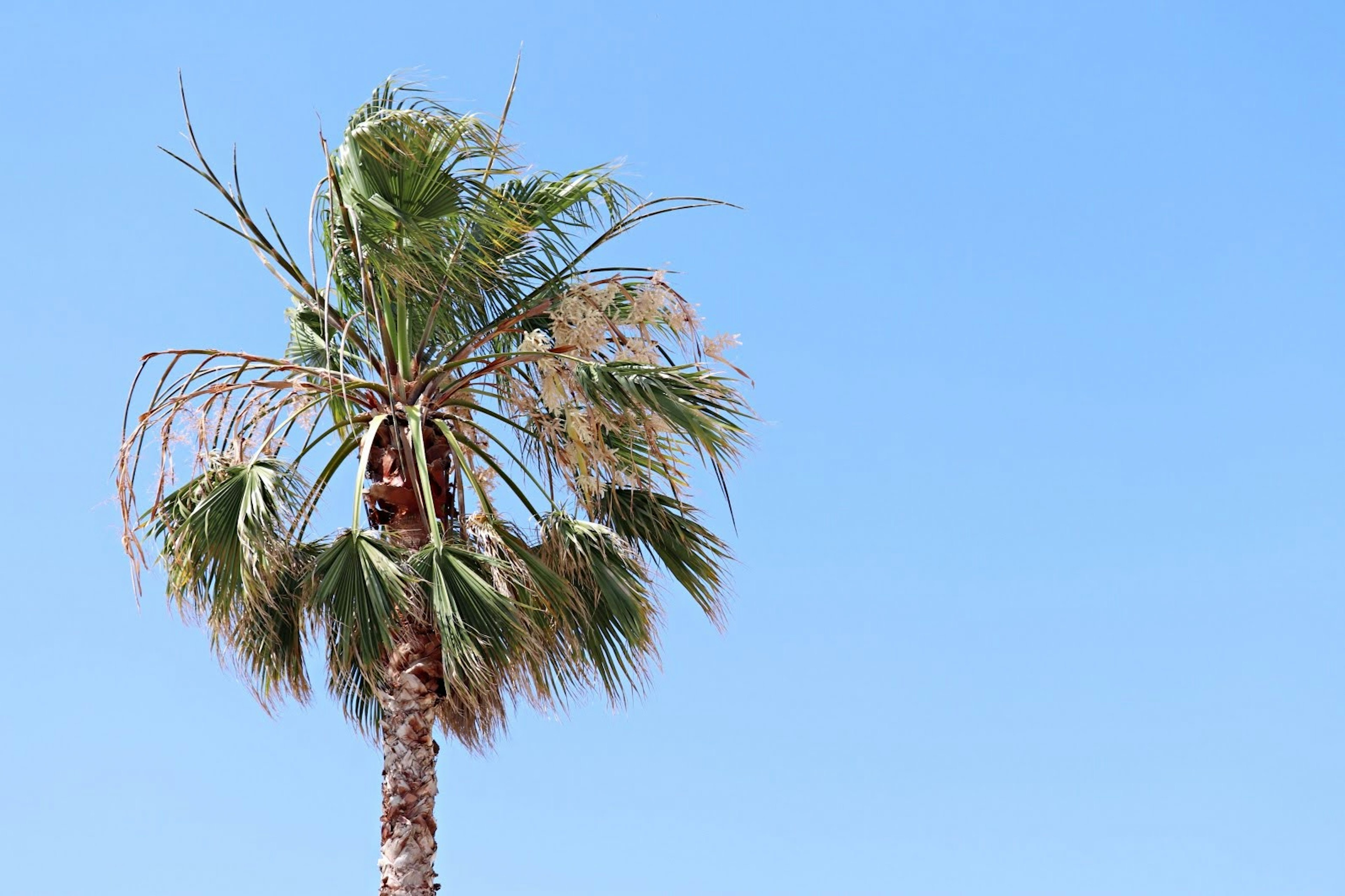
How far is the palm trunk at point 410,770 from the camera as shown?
994 cm

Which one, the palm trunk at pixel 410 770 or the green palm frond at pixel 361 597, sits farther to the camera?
the palm trunk at pixel 410 770

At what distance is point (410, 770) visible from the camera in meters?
10.1

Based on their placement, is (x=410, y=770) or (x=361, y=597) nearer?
(x=361, y=597)

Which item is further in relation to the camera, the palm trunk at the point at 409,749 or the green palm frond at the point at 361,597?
the palm trunk at the point at 409,749

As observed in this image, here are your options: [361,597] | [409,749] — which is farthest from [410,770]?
[361,597]

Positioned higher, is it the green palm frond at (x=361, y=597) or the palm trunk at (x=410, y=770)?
the green palm frond at (x=361, y=597)

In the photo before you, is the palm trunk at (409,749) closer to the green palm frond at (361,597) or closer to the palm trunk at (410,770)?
the palm trunk at (410,770)

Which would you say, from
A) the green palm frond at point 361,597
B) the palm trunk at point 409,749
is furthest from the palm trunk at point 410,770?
the green palm frond at point 361,597

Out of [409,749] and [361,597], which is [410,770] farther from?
[361,597]

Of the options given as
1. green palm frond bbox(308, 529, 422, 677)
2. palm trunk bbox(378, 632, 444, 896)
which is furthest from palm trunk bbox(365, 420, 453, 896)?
green palm frond bbox(308, 529, 422, 677)

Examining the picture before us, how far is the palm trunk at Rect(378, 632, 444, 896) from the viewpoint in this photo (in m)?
9.94

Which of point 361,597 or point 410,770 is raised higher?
point 361,597

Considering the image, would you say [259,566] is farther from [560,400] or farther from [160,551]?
[560,400]

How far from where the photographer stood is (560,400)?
33.9 feet
